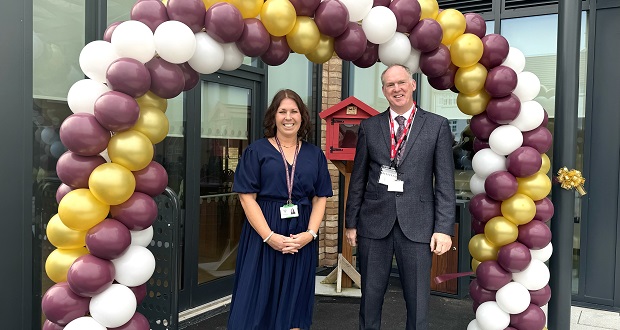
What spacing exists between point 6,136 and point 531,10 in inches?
178

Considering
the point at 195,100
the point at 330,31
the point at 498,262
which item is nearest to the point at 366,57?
the point at 330,31

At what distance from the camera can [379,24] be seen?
103 inches

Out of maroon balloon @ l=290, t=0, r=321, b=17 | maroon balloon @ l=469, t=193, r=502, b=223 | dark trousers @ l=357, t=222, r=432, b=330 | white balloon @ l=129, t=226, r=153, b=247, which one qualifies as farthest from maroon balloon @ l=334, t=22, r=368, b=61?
white balloon @ l=129, t=226, r=153, b=247

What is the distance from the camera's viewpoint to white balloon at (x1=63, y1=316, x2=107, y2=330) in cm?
210

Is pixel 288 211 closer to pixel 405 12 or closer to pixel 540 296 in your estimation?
pixel 405 12

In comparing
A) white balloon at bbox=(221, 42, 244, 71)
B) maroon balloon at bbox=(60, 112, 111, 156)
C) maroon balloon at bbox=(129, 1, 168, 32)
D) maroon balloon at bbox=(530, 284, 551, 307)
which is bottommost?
maroon balloon at bbox=(530, 284, 551, 307)

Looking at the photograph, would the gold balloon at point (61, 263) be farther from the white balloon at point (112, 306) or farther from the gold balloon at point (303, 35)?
the gold balloon at point (303, 35)

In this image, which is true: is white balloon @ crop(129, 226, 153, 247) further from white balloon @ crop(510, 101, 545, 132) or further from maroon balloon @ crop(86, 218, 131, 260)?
white balloon @ crop(510, 101, 545, 132)

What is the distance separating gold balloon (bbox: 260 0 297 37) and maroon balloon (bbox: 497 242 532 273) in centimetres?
177

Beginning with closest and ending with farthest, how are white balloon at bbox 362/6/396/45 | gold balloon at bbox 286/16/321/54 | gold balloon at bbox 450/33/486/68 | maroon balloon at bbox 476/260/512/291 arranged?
gold balloon at bbox 286/16/321/54, white balloon at bbox 362/6/396/45, gold balloon at bbox 450/33/486/68, maroon balloon at bbox 476/260/512/291

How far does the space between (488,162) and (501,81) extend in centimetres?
49

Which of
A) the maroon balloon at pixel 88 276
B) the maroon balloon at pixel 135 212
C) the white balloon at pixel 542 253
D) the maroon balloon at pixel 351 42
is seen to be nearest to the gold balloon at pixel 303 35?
the maroon balloon at pixel 351 42

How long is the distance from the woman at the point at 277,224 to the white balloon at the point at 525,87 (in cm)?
129

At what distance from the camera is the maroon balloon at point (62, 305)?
82.9 inches
